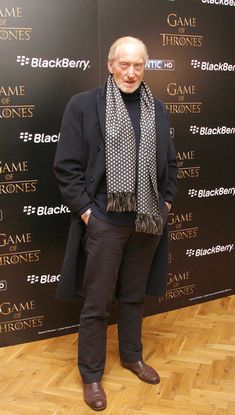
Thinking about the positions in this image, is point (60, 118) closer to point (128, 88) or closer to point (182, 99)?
point (128, 88)

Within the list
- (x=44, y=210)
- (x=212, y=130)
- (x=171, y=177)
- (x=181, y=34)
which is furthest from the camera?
(x=212, y=130)

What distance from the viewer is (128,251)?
2330 millimetres

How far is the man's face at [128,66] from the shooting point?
2117 mm

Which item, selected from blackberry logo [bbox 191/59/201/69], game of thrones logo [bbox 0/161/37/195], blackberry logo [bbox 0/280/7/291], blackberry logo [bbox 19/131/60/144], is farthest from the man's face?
blackberry logo [bbox 0/280/7/291]

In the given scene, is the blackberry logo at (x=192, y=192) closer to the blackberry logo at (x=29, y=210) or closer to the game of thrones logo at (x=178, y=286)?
the game of thrones logo at (x=178, y=286)

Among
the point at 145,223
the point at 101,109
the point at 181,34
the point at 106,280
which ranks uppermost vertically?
the point at 181,34

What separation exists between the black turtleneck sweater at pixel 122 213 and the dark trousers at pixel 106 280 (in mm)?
28

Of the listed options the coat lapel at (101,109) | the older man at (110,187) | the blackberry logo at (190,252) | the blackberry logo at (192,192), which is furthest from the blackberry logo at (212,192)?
the coat lapel at (101,109)

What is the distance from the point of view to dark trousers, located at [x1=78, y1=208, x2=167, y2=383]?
87.7 inches

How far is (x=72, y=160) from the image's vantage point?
7.18 feet

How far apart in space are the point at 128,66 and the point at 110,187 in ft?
1.77

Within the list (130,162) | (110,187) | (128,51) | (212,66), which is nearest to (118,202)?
(110,187)

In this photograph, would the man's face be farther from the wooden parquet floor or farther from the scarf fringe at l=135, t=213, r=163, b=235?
the wooden parquet floor

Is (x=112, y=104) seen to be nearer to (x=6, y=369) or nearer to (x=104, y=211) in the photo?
(x=104, y=211)
